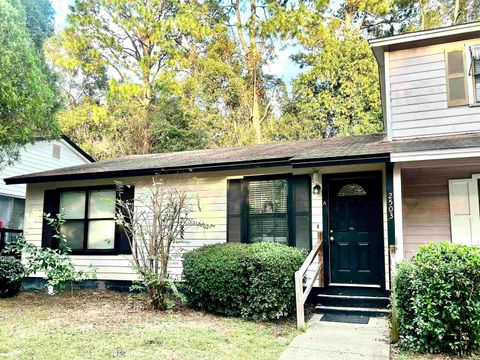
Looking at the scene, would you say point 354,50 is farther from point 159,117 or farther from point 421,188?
point 421,188

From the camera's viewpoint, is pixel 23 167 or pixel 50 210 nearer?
pixel 50 210

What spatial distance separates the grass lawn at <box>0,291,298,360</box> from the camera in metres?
4.53

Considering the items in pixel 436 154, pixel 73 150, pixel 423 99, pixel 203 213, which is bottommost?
pixel 203 213

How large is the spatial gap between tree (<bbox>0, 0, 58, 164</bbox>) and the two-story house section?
677 centimetres

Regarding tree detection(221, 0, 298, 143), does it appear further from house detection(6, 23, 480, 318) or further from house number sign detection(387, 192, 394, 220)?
house number sign detection(387, 192, 394, 220)

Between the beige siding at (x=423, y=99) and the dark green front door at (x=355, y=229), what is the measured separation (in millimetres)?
1132

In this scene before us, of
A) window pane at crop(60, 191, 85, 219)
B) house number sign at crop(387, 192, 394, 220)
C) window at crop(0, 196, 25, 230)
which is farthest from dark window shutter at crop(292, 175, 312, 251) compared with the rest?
window at crop(0, 196, 25, 230)

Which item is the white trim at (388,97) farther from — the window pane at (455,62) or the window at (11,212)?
the window at (11,212)

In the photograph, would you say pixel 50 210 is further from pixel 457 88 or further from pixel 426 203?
pixel 457 88

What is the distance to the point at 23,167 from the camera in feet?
44.1

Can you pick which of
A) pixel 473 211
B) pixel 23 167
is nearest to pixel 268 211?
pixel 473 211

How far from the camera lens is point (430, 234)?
7008 mm

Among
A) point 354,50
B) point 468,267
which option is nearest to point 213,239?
point 468,267

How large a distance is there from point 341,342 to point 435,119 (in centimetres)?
415
